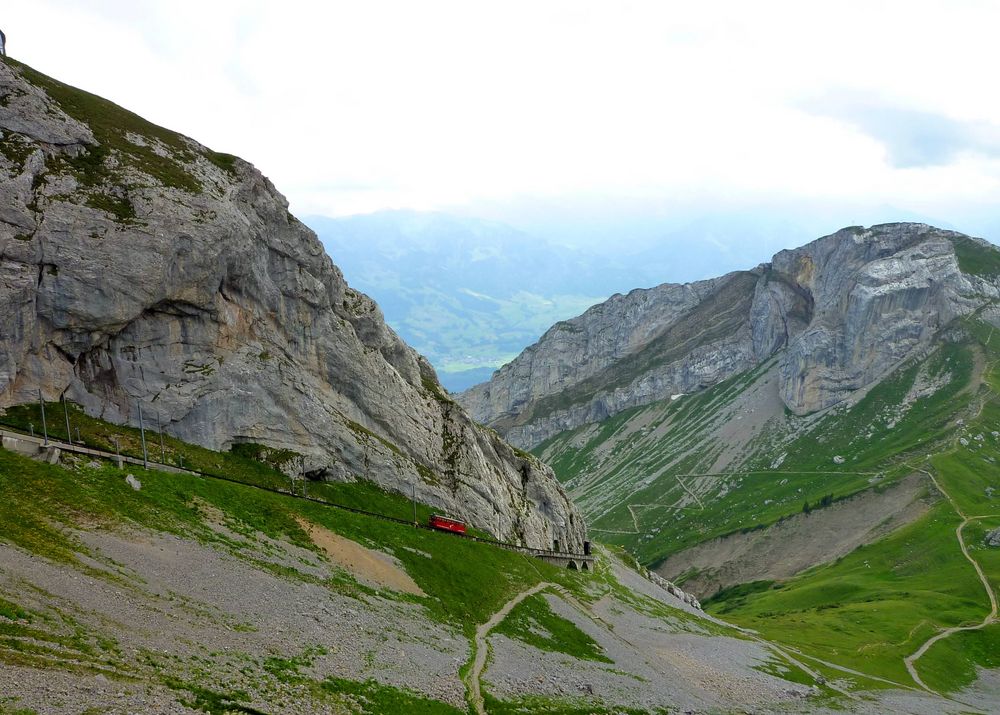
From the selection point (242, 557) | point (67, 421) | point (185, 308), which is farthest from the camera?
point (185, 308)

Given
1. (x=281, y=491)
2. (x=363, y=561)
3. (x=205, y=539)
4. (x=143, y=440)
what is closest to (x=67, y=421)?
(x=143, y=440)

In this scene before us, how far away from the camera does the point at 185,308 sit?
8288 centimetres

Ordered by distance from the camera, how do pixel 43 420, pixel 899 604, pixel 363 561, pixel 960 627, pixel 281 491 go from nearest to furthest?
pixel 43 420
pixel 363 561
pixel 281 491
pixel 960 627
pixel 899 604

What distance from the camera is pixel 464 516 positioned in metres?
105

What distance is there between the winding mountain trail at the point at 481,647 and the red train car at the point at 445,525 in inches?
454

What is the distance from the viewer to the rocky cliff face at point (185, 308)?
72.8 meters

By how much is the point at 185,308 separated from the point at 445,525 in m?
36.9

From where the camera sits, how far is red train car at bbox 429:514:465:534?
92.3 metres

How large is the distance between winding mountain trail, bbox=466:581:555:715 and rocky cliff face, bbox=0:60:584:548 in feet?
83.1

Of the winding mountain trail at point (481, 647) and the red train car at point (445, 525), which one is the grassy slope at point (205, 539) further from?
the red train car at point (445, 525)

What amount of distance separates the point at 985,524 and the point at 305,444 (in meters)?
163

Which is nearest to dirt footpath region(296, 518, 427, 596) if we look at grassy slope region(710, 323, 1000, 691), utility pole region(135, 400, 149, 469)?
utility pole region(135, 400, 149, 469)

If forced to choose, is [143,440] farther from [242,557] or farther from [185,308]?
[242,557]

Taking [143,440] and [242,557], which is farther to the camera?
[143,440]
